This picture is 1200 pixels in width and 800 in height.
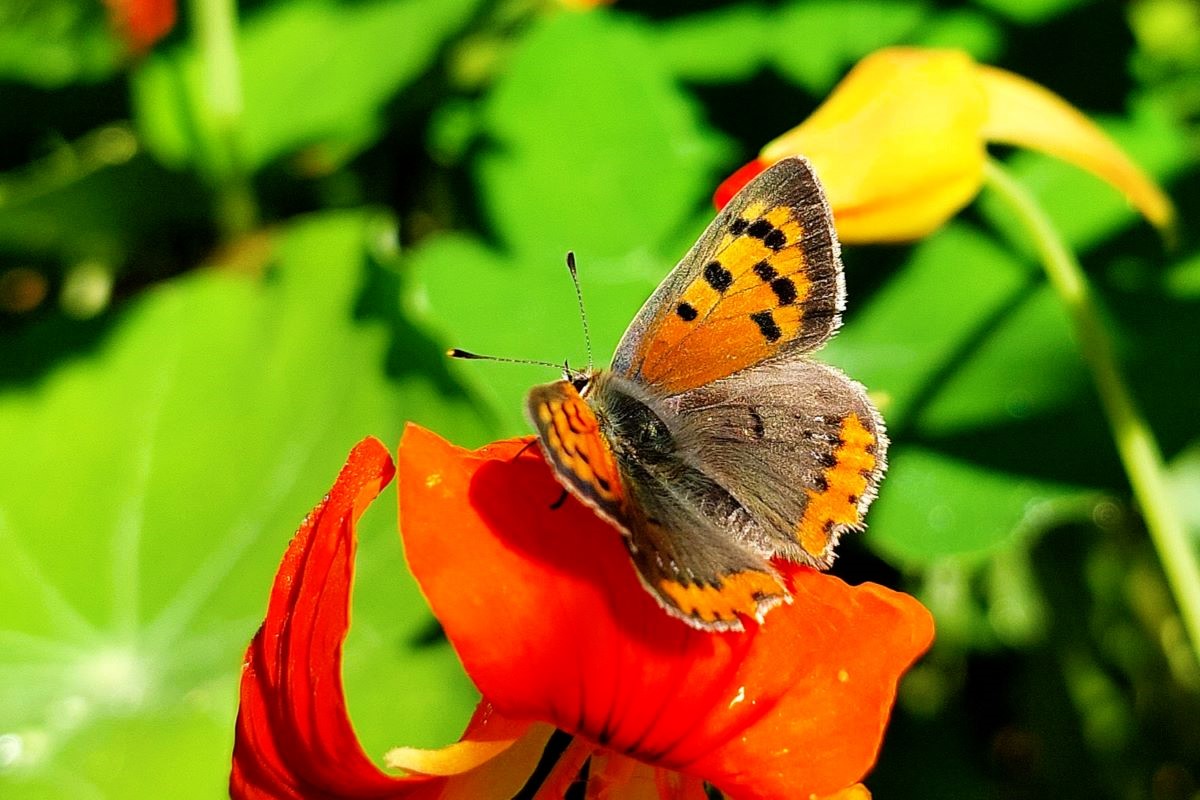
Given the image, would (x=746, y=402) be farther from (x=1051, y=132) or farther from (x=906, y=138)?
(x=1051, y=132)

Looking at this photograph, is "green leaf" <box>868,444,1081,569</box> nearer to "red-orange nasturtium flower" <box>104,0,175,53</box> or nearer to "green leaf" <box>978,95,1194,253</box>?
"green leaf" <box>978,95,1194,253</box>

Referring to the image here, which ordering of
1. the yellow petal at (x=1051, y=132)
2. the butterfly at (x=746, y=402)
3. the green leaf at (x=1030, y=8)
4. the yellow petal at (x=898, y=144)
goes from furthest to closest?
the green leaf at (x=1030, y=8), the yellow petal at (x=1051, y=132), the yellow petal at (x=898, y=144), the butterfly at (x=746, y=402)

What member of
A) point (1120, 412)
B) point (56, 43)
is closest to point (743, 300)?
point (1120, 412)

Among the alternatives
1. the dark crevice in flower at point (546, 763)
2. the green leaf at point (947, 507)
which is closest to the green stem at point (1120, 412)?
the green leaf at point (947, 507)

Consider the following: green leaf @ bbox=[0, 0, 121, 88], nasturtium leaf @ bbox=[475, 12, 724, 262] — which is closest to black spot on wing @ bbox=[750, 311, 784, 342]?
nasturtium leaf @ bbox=[475, 12, 724, 262]

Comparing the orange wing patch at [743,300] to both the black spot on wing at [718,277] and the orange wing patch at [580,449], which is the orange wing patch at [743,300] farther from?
the orange wing patch at [580,449]

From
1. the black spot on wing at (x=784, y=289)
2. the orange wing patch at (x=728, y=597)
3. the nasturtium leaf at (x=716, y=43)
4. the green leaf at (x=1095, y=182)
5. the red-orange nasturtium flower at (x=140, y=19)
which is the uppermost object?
the red-orange nasturtium flower at (x=140, y=19)

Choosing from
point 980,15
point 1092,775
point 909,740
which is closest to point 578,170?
point 980,15

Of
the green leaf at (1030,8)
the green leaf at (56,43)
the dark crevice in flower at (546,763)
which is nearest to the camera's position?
the dark crevice in flower at (546,763)
